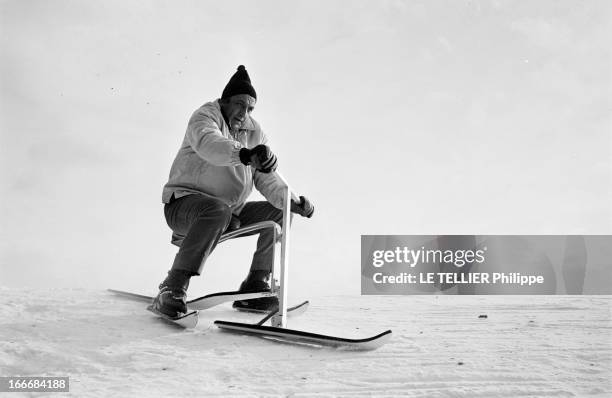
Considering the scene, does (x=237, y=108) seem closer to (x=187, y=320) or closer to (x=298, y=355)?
(x=187, y=320)

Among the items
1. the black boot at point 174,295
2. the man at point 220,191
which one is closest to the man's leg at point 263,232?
the man at point 220,191

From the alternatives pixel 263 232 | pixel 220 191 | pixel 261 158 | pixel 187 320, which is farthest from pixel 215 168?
pixel 187 320

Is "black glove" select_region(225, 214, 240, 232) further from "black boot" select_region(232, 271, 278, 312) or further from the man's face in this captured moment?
the man's face

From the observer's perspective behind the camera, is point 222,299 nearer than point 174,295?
No

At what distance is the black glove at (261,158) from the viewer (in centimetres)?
240

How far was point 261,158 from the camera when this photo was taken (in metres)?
2.40

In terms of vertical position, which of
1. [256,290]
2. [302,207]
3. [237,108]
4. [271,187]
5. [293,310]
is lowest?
[293,310]

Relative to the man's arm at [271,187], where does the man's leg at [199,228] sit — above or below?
below

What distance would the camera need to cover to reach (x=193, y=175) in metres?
2.89

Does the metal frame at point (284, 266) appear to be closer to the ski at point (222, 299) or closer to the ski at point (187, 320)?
the ski at point (222, 299)

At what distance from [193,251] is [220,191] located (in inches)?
17.5

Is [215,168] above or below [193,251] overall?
above

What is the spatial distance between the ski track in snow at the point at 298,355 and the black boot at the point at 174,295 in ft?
0.29

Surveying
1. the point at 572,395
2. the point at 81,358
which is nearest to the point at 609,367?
the point at 572,395
